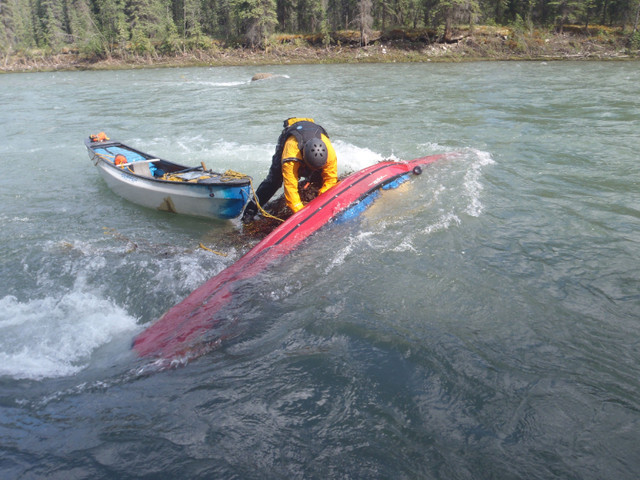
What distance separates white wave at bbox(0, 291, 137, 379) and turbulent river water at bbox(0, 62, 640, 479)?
24 millimetres

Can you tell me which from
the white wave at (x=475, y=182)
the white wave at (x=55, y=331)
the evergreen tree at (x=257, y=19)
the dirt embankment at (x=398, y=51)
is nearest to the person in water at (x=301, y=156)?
the white wave at (x=475, y=182)

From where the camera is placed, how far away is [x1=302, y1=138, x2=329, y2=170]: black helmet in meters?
5.53

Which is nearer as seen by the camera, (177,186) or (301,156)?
(301,156)

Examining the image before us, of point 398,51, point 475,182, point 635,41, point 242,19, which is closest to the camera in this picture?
point 475,182

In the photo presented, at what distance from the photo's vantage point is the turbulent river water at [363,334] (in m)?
→ 2.84

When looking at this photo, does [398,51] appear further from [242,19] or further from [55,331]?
[55,331]

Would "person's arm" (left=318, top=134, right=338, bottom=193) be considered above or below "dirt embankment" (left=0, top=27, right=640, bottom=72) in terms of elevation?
below

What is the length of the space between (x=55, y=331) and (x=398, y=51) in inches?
1491

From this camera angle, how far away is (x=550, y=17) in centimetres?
3769

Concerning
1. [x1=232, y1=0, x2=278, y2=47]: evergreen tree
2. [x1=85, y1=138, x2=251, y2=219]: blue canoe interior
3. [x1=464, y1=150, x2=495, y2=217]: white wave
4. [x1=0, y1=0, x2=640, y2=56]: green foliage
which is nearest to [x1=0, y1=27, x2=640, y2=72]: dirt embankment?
[x1=0, y1=0, x2=640, y2=56]: green foliage

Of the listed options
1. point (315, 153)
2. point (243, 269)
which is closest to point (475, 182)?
point (315, 153)

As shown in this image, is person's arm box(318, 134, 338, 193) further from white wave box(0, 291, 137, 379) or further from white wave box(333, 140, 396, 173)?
white wave box(0, 291, 137, 379)

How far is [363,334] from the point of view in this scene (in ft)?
13.0

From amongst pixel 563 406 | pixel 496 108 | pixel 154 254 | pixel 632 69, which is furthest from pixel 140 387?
pixel 632 69
